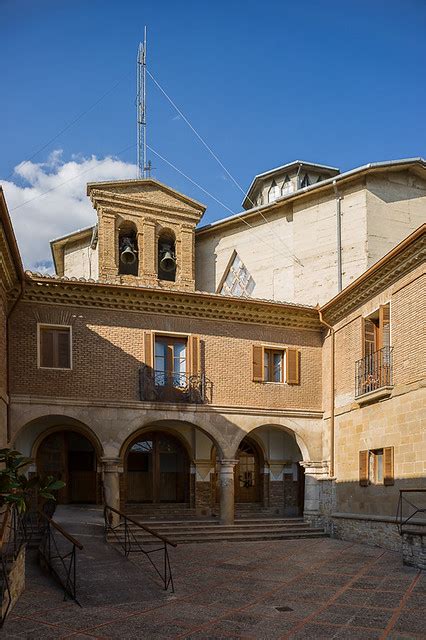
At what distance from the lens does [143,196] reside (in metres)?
22.8

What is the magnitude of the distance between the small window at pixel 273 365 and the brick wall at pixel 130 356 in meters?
0.28

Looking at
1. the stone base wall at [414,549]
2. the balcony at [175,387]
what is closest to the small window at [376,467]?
the stone base wall at [414,549]

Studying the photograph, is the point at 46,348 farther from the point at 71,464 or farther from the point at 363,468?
the point at 363,468

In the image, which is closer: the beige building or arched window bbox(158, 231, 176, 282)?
the beige building

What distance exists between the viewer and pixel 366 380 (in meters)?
16.5

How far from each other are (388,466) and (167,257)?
11081 mm

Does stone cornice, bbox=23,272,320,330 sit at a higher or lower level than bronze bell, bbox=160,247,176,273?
lower

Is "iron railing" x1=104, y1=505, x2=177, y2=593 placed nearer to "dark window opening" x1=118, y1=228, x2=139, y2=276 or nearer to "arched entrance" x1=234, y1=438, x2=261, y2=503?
"arched entrance" x1=234, y1=438, x2=261, y2=503

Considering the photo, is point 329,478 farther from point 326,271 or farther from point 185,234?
point 185,234

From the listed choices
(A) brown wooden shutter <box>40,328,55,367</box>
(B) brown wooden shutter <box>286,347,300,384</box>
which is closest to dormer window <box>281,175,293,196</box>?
(B) brown wooden shutter <box>286,347,300,384</box>

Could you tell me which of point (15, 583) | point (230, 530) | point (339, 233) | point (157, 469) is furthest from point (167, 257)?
point (15, 583)

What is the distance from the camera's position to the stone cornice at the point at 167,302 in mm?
16734

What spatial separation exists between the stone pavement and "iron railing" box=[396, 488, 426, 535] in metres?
0.79

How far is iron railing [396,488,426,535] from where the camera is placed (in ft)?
44.3
